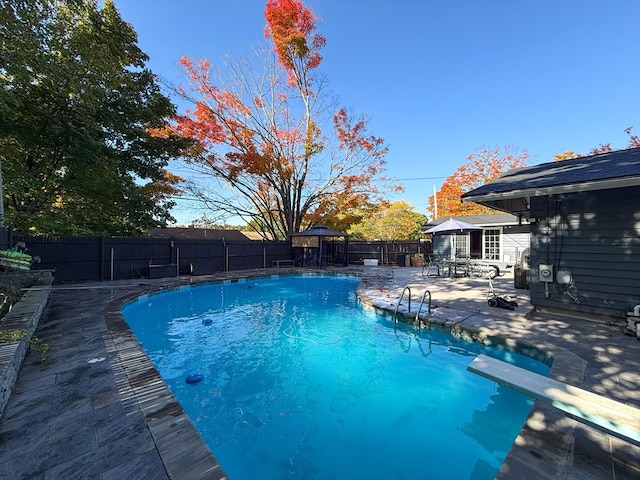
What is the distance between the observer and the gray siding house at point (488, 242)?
1413cm

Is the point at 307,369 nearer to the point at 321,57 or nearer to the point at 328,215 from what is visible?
the point at 328,215

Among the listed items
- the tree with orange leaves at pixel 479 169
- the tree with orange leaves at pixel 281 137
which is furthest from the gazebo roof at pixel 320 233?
the tree with orange leaves at pixel 479 169

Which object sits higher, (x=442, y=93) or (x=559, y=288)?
(x=442, y=93)

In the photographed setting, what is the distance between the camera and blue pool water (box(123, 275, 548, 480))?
2.39 meters

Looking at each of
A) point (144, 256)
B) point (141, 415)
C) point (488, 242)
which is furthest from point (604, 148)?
point (144, 256)

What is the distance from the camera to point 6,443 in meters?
1.79

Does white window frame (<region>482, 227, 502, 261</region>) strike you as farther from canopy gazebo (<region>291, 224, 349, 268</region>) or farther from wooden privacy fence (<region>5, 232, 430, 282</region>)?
canopy gazebo (<region>291, 224, 349, 268</region>)

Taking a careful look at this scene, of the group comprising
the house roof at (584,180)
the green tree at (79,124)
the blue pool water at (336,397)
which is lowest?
the blue pool water at (336,397)

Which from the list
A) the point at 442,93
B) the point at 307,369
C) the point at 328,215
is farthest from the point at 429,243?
the point at 307,369

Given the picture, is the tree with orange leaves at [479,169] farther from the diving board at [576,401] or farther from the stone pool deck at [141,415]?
the diving board at [576,401]

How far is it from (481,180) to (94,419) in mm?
26477

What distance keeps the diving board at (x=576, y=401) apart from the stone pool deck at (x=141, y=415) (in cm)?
25

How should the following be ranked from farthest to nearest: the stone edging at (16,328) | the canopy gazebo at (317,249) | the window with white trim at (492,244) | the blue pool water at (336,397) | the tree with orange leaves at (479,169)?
the tree with orange leaves at (479,169)
the canopy gazebo at (317,249)
the window with white trim at (492,244)
the blue pool water at (336,397)
the stone edging at (16,328)

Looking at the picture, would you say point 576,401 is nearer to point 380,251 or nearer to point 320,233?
Answer: point 320,233
